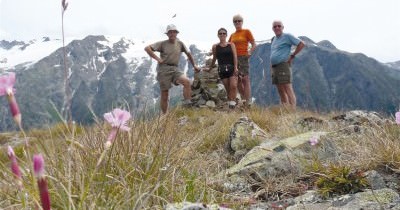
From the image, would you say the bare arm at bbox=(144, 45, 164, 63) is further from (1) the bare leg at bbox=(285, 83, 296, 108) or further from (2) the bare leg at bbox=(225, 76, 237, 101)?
(1) the bare leg at bbox=(285, 83, 296, 108)

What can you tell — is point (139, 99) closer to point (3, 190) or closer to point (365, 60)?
point (3, 190)

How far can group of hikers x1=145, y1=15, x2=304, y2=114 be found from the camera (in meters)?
9.55

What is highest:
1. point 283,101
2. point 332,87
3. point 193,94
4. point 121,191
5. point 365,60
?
point 121,191

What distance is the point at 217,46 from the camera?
10242 mm

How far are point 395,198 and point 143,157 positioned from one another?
163cm

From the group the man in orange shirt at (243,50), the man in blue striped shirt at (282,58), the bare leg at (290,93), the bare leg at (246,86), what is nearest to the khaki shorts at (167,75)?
the man in orange shirt at (243,50)

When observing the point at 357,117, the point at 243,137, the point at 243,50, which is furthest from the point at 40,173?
the point at 243,50

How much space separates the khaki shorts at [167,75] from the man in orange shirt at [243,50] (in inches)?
61.9

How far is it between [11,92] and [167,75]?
8.53m

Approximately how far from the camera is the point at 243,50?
420 inches

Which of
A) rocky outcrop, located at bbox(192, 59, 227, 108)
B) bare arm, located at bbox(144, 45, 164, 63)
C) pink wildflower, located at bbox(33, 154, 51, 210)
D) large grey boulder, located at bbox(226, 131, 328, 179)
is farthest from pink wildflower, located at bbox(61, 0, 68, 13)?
rocky outcrop, located at bbox(192, 59, 227, 108)

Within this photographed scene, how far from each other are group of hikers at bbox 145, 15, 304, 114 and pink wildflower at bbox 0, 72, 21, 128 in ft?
25.1

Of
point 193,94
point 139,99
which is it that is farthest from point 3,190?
point 193,94

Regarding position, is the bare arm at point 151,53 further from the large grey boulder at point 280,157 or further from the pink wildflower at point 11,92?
the pink wildflower at point 11,92
